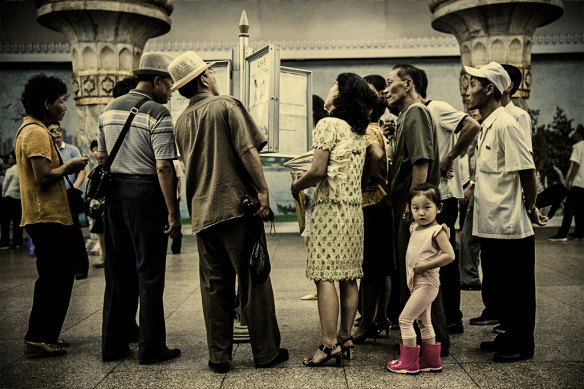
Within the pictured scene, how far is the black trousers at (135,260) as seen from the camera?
412 centimetres

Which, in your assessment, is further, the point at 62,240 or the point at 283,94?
the point at 283,94

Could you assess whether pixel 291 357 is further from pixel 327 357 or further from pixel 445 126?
pixel 445 126

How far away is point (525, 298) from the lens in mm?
3998

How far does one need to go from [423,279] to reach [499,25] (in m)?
6.79

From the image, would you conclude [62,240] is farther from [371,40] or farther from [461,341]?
[371,40]

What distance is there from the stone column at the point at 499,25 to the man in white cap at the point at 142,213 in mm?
6360

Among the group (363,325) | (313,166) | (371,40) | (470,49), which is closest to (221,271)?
(313,166)

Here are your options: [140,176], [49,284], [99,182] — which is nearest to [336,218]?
[140,176]

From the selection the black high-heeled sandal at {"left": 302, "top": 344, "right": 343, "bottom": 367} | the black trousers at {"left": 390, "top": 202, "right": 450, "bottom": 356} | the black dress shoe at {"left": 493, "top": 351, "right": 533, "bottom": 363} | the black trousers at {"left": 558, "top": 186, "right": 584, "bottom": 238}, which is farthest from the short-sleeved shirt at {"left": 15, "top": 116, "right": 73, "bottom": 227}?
the black trousers at {"left": 558, "top": 186, "right": 584, "bottom": 238}

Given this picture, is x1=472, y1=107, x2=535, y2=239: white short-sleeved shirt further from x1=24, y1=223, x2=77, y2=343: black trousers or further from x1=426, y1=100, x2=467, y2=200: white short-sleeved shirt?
x1=24, y1=223, x2=77, y2=343: black trousers

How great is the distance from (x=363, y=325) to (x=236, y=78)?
221cm

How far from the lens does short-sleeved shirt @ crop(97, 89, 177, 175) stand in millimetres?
4137

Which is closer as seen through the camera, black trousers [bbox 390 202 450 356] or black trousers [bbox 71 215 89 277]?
black trousers [bbox 390 202 450 356]

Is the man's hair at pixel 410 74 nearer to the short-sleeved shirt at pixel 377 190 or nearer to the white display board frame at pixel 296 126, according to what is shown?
the short-sleeved shirt at pixel 377 190
